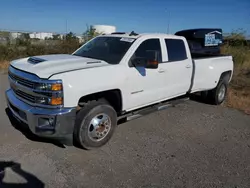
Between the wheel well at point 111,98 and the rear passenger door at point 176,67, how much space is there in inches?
52.1

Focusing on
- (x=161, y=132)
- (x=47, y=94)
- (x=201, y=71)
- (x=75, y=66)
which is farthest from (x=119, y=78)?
(x=201, y=71)

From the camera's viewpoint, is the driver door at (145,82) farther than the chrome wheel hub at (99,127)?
Yes

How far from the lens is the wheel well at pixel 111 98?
12.6 feet

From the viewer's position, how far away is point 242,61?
16.1 m

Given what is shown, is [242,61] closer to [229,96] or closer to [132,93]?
[229,96]

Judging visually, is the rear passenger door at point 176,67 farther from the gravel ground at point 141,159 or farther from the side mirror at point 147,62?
the gravel ground at point 141,159

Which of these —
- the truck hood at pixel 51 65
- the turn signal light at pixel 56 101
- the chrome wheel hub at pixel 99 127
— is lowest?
the chrome wheel hub at pixel 99 127

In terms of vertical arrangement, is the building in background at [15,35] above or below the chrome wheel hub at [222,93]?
above

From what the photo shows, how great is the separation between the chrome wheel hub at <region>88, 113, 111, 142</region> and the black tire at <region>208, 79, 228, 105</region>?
383 cm

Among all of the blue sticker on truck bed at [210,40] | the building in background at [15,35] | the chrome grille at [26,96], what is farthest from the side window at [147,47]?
the building in background at [15,35]

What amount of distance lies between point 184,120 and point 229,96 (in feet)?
10.6

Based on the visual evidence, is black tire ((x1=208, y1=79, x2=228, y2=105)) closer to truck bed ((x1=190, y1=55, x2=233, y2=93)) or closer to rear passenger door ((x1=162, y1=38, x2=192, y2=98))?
truck bed ((x1=190, y1=55, x2=233, y2=93))

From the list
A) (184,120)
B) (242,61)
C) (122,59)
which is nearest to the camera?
(122,59)

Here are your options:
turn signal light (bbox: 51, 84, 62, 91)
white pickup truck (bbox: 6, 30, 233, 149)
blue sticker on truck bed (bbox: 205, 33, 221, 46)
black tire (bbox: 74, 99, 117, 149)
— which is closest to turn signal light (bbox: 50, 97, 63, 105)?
white pickup truck (bbox: 6, 30, 233, 149)
